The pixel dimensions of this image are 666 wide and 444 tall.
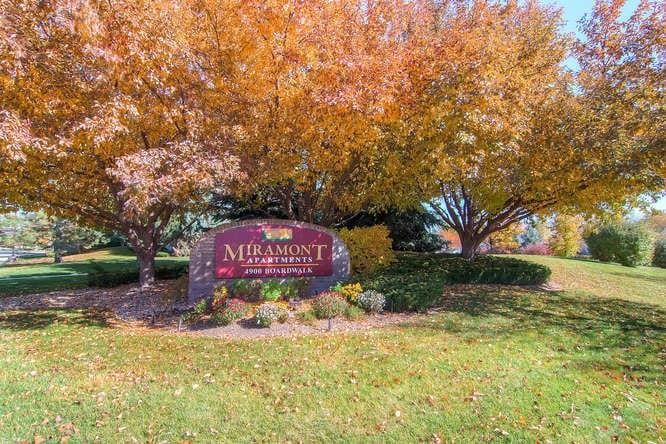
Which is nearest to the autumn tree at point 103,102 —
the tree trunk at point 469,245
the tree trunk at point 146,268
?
the tree trunk at point 146,268

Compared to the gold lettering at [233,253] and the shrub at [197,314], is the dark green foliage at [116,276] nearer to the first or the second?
the gold lettering at [233,253]

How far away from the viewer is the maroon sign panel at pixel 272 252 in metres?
9.20

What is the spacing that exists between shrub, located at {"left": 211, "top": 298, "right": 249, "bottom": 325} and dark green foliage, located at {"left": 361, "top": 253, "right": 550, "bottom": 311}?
3.15 meters

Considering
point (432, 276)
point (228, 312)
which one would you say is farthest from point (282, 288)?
point (432, 276)

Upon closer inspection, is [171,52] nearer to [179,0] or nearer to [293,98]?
[179,0]

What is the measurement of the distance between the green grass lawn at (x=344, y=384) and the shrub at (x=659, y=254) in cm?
2123

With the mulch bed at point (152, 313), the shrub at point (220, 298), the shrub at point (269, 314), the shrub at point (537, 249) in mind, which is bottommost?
the mulch bed at point (152, 313)

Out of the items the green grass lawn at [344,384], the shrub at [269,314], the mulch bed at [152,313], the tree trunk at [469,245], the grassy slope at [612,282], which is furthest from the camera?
the tree trunk at [469,245]

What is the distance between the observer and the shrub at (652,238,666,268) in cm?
2306

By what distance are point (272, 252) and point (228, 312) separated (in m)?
2.40

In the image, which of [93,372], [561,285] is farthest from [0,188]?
[561,285]

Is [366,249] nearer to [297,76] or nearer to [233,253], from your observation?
[233,253]

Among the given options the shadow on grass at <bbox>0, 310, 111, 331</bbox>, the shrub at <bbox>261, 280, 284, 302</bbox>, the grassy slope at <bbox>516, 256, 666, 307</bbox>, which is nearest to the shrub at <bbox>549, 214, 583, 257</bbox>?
the grassy slope at <bbox>516, 256, 666, 307</bbox>

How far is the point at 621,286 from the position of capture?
13102 mm
